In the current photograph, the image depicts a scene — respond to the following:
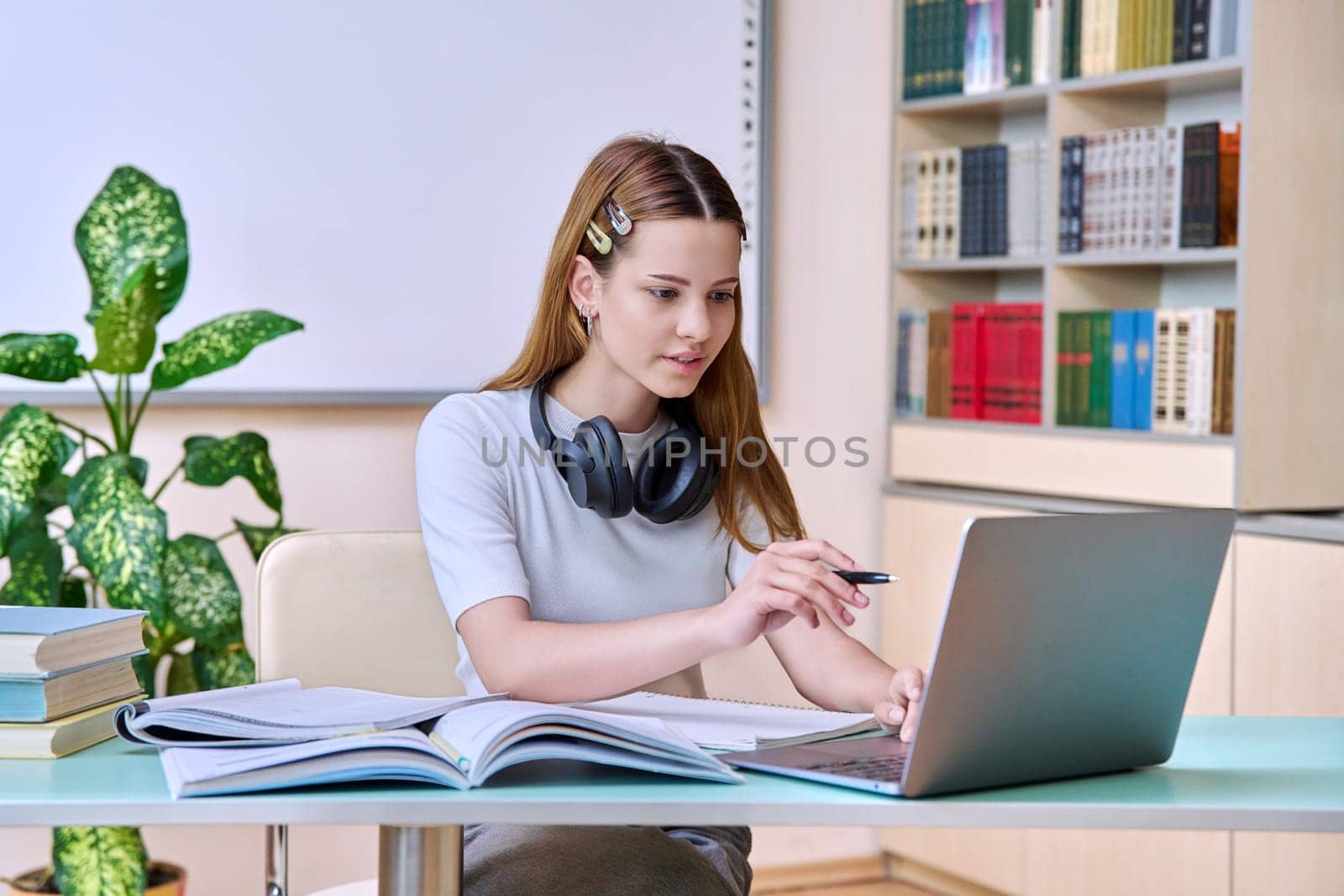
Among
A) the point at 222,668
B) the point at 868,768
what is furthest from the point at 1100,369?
the point at 868,768

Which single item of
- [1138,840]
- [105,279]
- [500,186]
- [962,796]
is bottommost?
[1138,840]

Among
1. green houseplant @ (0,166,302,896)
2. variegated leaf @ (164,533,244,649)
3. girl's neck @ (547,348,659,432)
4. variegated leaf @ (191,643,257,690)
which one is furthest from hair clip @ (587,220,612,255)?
variegated leaf @ (191,643,257,690)

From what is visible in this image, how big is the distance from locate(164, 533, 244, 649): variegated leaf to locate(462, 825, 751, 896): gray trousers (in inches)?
36.6

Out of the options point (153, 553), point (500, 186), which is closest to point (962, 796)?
point (153, 553)

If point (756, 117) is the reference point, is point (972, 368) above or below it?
below

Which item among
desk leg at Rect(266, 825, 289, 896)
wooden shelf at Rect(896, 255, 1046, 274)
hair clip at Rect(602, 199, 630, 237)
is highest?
wooden shelf at Rect(896, 255, 1046, 274)

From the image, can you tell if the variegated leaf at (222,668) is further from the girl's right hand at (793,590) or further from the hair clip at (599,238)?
the girl's right hand at (793,590)

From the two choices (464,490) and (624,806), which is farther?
(464,490)

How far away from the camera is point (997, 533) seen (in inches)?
37.4

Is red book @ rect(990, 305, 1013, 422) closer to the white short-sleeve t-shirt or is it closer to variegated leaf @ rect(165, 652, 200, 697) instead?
the white short-sleeve t-shirt

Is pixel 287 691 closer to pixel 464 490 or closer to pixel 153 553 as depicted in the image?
pixel 464 490

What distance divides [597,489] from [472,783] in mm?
638

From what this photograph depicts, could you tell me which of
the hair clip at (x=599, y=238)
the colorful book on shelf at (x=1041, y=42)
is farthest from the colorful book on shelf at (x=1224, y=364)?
the hair clip at (x=599, y=238)

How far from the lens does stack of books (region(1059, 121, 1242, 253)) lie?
105 inches
